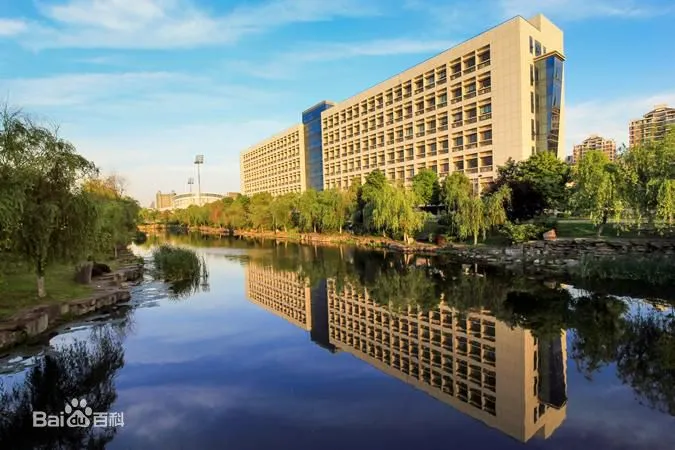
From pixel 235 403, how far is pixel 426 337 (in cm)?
576

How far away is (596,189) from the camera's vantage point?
22141 mm

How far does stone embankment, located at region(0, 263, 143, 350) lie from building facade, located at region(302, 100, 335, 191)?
6682 centimetres

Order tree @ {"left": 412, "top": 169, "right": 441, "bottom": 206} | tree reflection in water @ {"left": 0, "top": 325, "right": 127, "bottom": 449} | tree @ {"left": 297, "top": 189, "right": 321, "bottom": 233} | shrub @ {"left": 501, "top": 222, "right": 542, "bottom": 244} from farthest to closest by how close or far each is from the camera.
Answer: tree @ {"left": 297, "top": 189, "right": 321, "bottom": 233}, tree @ {"left": 412, "top": 169, "right": 441, "bottom": 206}, shrub @ {"left": 501, "top": 222, "right": 542, "bottom": 244}, tree reflection in water @ {"left": 0, "top": 325, "right": 127, "bottom": 449}

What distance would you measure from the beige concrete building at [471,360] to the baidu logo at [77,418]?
5551mm

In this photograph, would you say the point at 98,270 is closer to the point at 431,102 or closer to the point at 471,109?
the point at 471,109

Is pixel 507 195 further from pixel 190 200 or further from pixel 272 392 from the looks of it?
pixel 190 200

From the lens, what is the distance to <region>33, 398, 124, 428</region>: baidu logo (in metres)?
7.13

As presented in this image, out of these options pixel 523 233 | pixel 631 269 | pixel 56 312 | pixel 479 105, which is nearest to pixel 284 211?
pixel 479 105

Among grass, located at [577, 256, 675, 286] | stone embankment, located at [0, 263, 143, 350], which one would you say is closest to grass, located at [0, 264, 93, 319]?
stone embankment, located at [0, 263, 143, 350]

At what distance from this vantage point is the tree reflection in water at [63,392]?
6.64 metres

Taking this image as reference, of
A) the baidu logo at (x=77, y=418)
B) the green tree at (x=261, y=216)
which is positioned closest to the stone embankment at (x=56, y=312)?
the baidu logo at (x=77, y=418)

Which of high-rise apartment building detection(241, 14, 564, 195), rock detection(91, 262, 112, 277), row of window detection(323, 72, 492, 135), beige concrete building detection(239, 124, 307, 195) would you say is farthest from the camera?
beige concrete building detection(239, 124, 307, 195)

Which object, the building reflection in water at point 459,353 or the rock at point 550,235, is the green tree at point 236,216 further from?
the building reflection in water at point 459,353

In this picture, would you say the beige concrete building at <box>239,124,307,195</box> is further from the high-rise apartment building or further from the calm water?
the calm water
